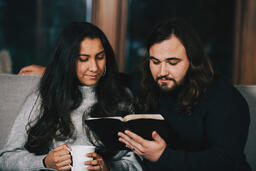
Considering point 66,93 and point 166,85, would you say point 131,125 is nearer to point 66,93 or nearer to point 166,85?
point 166,85

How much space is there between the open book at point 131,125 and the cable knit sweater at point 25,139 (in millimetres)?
315

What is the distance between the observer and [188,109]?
3.78ft

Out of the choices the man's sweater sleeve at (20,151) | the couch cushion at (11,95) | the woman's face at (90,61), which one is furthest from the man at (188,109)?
the couch cushion at (11,95)

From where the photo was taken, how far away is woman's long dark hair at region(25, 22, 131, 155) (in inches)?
50.9

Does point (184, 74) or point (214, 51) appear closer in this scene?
point (184, 74)

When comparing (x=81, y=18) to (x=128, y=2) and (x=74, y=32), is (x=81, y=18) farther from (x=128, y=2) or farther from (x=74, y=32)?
(x=74, y=32)

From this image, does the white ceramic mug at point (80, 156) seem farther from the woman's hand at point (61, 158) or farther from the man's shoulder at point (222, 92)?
the man's shoulder at point (222, 92)

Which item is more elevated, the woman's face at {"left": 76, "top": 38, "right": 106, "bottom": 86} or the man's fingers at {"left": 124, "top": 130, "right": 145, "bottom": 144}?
the woman's face at {"left": 76, "top": 38, "right": 106, "bottom": 86}

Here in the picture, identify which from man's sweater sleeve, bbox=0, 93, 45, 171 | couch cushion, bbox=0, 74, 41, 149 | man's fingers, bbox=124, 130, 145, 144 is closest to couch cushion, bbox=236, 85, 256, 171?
man's fingers, bbox=124, 130, 145, 144

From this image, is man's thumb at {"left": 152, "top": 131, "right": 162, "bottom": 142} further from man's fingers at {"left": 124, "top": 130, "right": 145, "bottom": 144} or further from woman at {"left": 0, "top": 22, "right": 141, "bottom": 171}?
woman at {"left": 0, "top": 22, "right": 141, "bottom": 171}

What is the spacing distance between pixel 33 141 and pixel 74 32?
554mm

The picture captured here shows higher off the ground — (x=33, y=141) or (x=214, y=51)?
(x=214, y=51)

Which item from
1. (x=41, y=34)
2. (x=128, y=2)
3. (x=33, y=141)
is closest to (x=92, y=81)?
(x=33, y=141)

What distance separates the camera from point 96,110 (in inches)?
53.9
